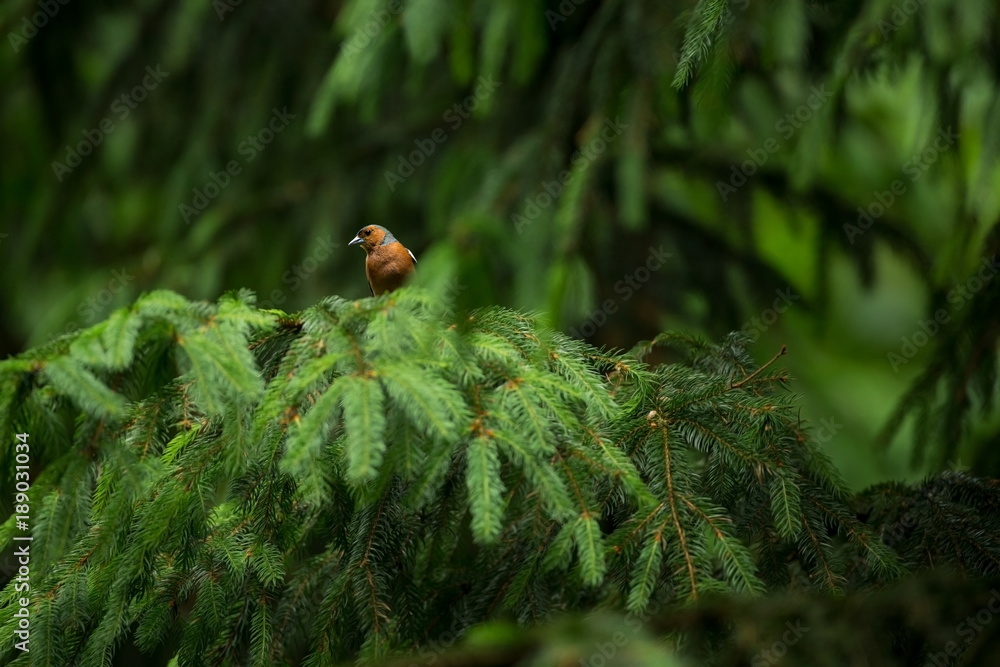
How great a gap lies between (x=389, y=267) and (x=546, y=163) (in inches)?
30.9

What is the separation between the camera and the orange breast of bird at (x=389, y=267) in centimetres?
323

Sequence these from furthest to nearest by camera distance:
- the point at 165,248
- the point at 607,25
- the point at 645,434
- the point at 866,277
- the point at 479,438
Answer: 1. the point at 165,248
2. the point at 866,277
3. the point at 607,25
4. the point at 645,434
5. the point at 479,438

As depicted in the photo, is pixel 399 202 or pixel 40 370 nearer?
pixel 40 370

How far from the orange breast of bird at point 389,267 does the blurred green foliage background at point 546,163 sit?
0.66 feet

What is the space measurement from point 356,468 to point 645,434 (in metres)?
0.70

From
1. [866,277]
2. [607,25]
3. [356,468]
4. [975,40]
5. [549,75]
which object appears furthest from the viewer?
[549,75]

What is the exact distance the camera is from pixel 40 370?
150 cm

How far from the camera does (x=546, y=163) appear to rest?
3.55m

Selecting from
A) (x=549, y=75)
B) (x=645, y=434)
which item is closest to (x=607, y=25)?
(x=549, y=75)

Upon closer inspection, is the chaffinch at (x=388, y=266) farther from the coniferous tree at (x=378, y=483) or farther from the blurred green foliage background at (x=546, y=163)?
the coniferous tree at (x=378, y=483)

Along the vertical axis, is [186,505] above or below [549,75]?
below

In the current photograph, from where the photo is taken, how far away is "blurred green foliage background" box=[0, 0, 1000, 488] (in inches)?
110

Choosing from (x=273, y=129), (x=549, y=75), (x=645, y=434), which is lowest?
(x=645, y=434)

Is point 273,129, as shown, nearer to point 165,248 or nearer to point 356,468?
point 165,248
